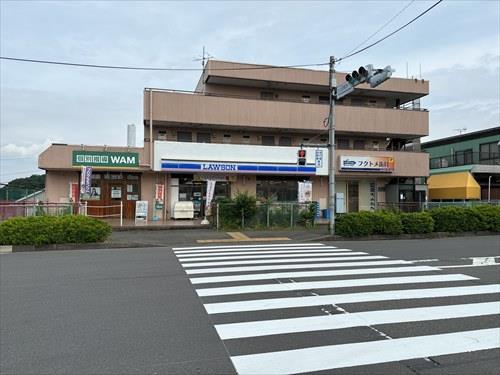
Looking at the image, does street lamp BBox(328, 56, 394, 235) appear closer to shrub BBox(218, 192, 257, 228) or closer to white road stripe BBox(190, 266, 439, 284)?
shrub BBox(218, 192, 257, 228)

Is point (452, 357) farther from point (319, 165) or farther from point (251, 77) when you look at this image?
point (251, 77)

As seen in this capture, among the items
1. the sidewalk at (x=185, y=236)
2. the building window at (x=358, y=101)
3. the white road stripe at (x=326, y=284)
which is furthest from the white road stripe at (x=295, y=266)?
the building window at (x=358, y=101)

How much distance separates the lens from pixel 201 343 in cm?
479

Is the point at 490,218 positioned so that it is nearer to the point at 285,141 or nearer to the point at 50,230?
the point at 285,141

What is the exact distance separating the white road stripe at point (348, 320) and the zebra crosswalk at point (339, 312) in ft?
0.04

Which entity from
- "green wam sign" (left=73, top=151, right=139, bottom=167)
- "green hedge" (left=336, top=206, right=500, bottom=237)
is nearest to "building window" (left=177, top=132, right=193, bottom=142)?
"green wam sign" (left=73, top=151, right=139, bottom=167)

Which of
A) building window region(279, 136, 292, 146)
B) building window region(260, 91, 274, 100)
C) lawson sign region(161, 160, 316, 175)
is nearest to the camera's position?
lawson sign region(161, 160, 316, 175)

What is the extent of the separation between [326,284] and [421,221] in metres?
11.9

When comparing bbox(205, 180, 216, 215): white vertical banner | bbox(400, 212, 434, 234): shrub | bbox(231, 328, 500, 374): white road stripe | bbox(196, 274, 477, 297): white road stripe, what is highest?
bbox(205, 180, 216, 215): white vertical banner

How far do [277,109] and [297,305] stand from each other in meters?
20.7

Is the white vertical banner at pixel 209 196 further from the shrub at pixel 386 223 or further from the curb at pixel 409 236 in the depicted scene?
the shrub at pixel 386 223

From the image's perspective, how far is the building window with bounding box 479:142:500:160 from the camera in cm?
3419

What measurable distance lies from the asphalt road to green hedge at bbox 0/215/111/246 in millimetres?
4567

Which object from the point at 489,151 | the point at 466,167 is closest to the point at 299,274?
the point at 466,167
